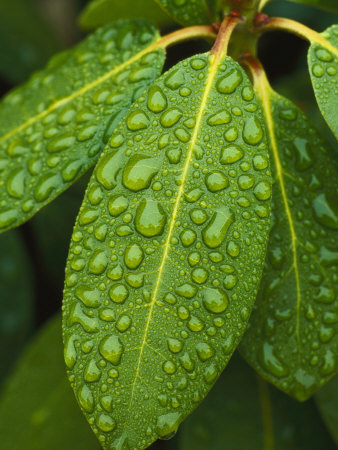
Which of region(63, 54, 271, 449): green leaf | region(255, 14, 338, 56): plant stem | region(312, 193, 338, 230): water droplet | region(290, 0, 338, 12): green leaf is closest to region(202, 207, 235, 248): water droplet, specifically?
region(63, 54, 271, 449): green leaf

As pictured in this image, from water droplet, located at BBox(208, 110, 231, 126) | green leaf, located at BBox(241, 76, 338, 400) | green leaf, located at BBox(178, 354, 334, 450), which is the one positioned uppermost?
water droplet, located at BBox(208, 110, 231, 126)

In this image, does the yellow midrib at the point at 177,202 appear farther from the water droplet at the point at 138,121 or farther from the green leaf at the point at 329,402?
the green leaf at the point at 329,402

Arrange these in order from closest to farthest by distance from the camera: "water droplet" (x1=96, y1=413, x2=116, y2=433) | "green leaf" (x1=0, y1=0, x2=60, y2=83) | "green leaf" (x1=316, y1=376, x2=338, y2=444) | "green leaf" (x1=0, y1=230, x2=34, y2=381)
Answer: "water droplet" (x1=96, y1=413, x2=116, y2=433), "green leaf" (x1=316, y1=376, x2=338, y2=444), "green leaf" (x1=0, y1=230, x2=34, y2=381), "green leaf" (x1=0, y1=0, x2=60, y2=83)

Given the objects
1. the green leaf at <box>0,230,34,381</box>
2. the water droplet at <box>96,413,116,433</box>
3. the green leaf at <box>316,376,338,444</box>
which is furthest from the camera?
the green leaf at <box>0,230,34,381</box>

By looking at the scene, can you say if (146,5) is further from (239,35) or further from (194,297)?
(194,297)

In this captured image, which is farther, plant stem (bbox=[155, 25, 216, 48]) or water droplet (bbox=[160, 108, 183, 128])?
plant stem (bbox=[155, 25, 216, 48])

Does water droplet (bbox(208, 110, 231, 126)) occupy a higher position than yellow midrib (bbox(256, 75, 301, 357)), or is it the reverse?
water droplet (bbox(208, 110, 231, 126))

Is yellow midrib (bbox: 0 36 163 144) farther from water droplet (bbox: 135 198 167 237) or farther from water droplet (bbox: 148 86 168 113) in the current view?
water droplet (bbox: 135 198 167 237)
